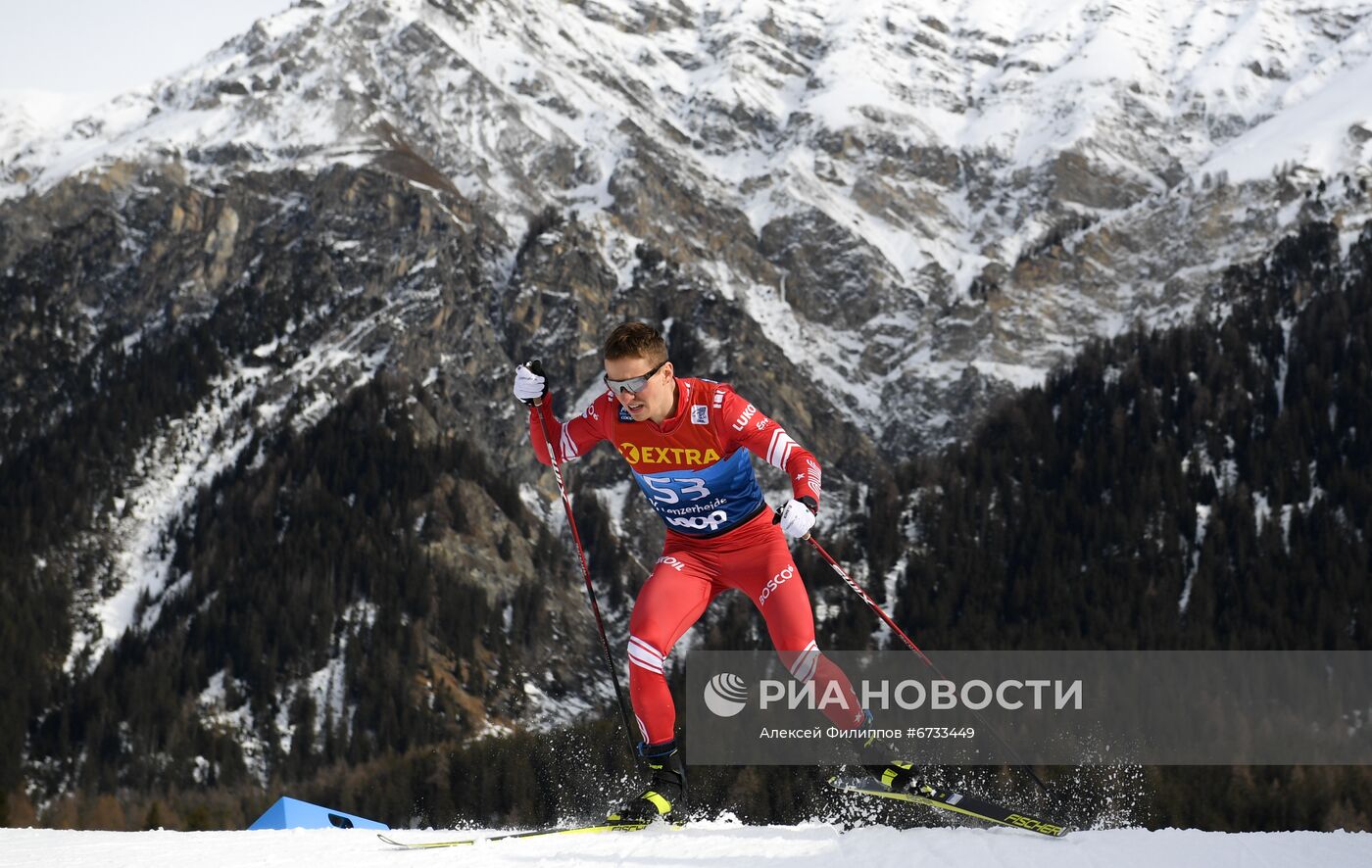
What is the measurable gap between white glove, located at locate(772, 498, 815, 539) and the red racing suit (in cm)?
25

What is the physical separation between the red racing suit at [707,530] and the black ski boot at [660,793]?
0.16 metres

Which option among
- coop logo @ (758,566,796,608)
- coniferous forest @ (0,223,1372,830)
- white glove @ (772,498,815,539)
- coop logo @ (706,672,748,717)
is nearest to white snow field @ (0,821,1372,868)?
coop logo @ (758,566,796,608)

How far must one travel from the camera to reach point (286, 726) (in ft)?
405

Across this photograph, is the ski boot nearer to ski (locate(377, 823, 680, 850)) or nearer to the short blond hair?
ski (locate(377, 823, 680, 850))

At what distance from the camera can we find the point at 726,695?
1385cm

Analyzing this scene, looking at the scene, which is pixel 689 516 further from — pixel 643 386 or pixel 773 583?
pixel 643 386

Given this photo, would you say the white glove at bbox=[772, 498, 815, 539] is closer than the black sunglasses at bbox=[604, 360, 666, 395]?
Yes

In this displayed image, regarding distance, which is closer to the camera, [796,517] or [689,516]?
[796,517]

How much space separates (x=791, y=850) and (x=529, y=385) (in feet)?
13.9

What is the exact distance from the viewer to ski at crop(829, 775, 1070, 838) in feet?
34.9

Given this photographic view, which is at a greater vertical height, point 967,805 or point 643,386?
point 643,386

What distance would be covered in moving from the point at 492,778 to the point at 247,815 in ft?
85.9

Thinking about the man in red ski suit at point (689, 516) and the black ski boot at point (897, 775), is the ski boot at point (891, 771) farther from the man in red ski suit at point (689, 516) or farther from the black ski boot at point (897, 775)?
the man in red ski suit at point (689, 516)

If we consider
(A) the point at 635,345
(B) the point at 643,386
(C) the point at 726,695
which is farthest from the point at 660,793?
(A) the point at 635,345
